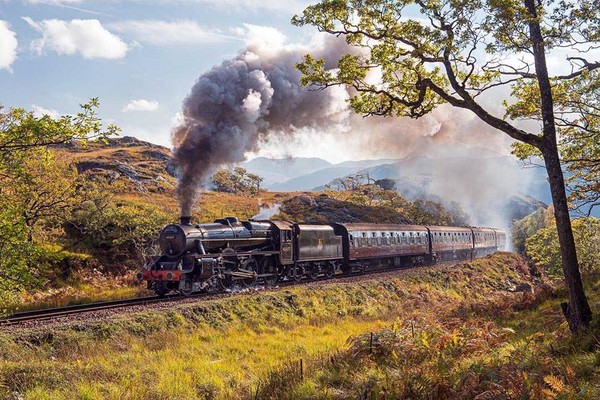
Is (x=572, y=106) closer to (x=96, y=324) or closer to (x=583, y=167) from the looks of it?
(x=583, y=167)

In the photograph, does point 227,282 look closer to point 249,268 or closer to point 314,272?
point 249,268

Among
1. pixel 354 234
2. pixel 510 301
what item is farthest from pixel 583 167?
pixel 354 234

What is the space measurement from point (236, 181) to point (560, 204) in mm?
77015

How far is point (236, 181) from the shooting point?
277ft

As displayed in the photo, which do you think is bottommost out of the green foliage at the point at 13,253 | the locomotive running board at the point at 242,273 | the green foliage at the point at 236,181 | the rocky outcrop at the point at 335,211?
the locomotive running board at the point at 242,273

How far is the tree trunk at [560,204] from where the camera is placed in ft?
29.5

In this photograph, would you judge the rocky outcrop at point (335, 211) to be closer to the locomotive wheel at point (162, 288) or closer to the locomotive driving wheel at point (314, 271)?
the locomotive driving wheel at point (314, 271)

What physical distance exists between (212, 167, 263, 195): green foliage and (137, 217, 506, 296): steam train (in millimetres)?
49128

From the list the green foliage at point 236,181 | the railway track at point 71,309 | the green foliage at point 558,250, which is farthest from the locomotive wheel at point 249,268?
the green foliage at point 236,181

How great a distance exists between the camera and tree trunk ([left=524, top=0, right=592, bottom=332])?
8.98m

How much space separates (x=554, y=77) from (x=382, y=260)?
2201 cm

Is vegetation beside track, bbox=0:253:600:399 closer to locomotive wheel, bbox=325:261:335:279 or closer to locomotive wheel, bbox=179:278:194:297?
locomotive wheel, bbox=179:278:194:297

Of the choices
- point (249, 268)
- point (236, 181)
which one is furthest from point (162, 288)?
point (236, 181)

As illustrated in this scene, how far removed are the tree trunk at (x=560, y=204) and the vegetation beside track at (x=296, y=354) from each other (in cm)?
67
